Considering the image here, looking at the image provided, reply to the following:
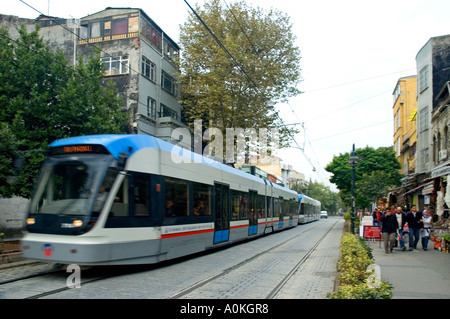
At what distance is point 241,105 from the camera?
28703mm

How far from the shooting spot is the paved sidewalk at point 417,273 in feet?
25.1

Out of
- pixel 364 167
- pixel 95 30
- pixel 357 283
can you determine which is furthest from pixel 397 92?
pixel 357 283

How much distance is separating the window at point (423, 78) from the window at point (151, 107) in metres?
18.7

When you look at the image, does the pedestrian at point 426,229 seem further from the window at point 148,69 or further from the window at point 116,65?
the window at point 116,65

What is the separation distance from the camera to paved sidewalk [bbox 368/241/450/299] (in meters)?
7.65

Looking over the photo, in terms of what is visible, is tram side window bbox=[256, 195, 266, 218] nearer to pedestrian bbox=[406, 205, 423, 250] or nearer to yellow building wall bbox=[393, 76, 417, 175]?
pedestrian bbox=[406, 205, 423, 250]

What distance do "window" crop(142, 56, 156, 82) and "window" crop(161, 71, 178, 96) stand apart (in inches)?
49.4

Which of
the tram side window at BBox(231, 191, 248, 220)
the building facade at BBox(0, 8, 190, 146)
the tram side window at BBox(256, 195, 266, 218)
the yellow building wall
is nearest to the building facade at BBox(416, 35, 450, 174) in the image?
the yellow building wall

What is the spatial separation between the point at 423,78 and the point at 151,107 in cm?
1910

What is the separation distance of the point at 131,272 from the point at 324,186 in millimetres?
115633

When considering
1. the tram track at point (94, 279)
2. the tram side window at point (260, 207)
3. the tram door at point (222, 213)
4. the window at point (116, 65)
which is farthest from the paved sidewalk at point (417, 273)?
the window at point (116, 65)

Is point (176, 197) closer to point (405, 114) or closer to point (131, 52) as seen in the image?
point (131, 52)

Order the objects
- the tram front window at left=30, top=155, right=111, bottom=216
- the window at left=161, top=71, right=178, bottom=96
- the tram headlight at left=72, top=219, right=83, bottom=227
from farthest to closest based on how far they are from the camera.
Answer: the window at left=161, top=71, right=178, bottom=96, the tram front window at left=30, top=155, right=111, bottom=216, the tram headlight at left=72, top=219, right=83, bottom=227
